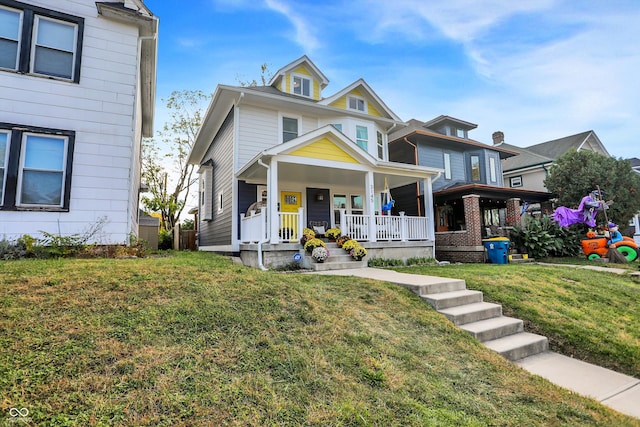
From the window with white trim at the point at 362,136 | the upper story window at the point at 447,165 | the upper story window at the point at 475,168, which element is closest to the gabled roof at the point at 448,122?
the upper story window at the point at 475,168

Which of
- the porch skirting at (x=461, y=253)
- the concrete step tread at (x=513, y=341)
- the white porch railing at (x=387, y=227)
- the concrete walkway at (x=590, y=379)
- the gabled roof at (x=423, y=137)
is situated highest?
the gabled roof at (x=423, y=137)

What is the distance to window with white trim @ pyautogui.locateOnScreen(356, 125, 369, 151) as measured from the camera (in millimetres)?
12828

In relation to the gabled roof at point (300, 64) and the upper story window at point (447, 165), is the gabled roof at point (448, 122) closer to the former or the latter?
the upper story window at point (447, 165)

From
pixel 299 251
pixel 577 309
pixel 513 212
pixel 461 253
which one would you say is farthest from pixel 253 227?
pixel 513 212

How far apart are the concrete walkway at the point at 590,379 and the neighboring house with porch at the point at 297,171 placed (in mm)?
5805

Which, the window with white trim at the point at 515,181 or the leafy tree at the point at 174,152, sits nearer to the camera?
the leafy tree at the point at 174,152

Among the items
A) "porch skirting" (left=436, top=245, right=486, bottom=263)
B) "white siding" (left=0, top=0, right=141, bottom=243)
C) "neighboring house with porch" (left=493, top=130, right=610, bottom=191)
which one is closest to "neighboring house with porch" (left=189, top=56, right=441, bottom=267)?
"porch skirting" (left=436, top=245, right=486, bottom=263)

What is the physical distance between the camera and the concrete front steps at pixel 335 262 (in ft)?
26.9

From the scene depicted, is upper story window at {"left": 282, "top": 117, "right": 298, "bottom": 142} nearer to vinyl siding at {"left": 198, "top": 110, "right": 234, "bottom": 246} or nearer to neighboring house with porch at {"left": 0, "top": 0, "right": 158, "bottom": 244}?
vinyl siding at {"left": 198, "top": 110, "right": 234, "bottom": 246}

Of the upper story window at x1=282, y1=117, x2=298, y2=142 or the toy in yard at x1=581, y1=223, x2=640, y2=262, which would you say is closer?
the upper story window at x1=282, y1=117, x2=298, y2=142

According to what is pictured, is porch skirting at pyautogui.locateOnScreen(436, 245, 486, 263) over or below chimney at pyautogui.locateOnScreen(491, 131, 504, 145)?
below

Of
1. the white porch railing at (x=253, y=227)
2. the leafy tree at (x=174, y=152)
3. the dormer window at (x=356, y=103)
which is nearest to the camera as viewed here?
the white porch railing at (x=253, y=227)

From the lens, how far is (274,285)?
14.6 feet

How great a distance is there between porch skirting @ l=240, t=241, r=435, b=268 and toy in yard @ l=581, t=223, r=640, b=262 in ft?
24.6
